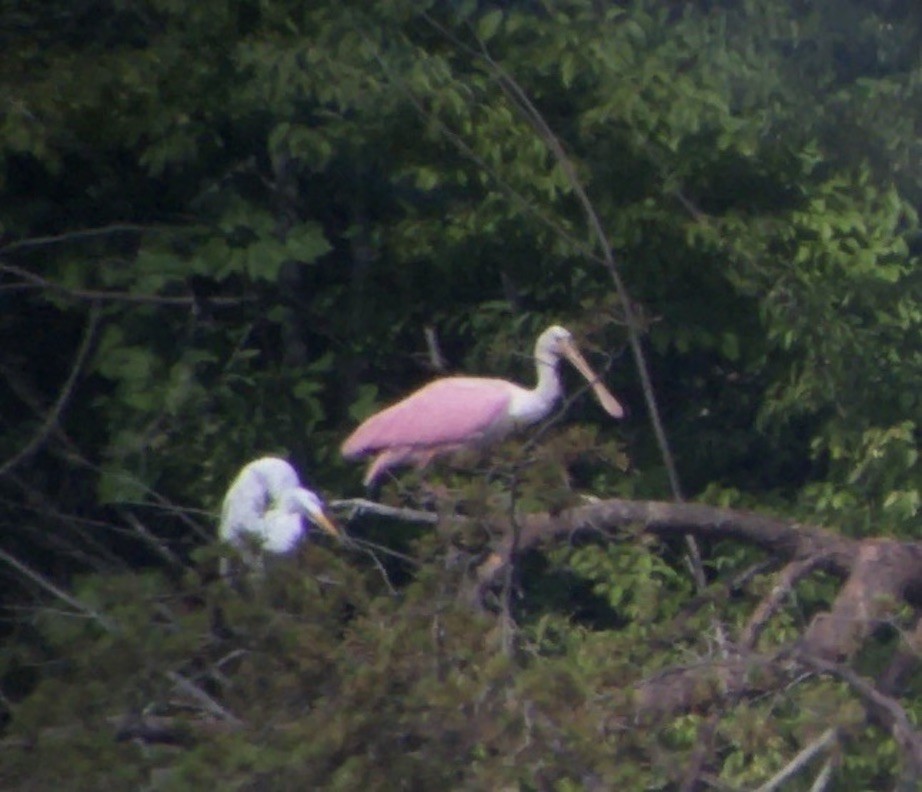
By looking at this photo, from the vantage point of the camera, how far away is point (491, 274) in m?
7.54

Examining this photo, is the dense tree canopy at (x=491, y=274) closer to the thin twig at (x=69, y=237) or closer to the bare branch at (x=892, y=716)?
the thin twig at (x=69, y=237)

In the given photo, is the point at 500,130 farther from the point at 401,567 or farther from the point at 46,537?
the point at 46,537

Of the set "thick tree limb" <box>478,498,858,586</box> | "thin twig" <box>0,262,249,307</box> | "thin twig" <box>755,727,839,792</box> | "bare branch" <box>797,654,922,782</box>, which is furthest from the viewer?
"thin twig" <box>0,262,249,307</box>

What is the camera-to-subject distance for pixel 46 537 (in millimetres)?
6891

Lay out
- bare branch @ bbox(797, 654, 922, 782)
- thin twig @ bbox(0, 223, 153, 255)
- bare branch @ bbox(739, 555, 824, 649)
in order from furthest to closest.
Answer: thin twig @ bbox(0, 223, 153, 255)
bare branch @ bbox(739, 555, 824, 649)
bare branch @ bbox(797, 654, 922, 782)

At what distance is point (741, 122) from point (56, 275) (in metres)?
2.17

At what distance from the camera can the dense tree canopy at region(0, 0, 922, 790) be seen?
6.28 m

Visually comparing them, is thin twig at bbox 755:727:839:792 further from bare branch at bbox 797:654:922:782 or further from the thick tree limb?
the thick tree limb

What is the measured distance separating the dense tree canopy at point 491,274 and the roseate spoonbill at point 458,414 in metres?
0.20

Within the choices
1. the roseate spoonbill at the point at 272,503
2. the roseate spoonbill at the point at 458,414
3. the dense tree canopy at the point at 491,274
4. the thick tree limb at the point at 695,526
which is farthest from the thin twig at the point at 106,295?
the thick tree limb at the point at 695,526

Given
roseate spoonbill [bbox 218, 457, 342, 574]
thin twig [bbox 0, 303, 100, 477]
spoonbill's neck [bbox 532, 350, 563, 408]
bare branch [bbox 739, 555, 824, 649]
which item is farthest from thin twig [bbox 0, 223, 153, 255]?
bare branch [bbox 739, 555, 824, 649]

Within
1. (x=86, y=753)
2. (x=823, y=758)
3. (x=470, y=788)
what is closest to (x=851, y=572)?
(x=823, y=758)

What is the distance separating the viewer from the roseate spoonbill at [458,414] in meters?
7.08

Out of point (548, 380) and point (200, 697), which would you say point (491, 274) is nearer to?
point (548, 380)
